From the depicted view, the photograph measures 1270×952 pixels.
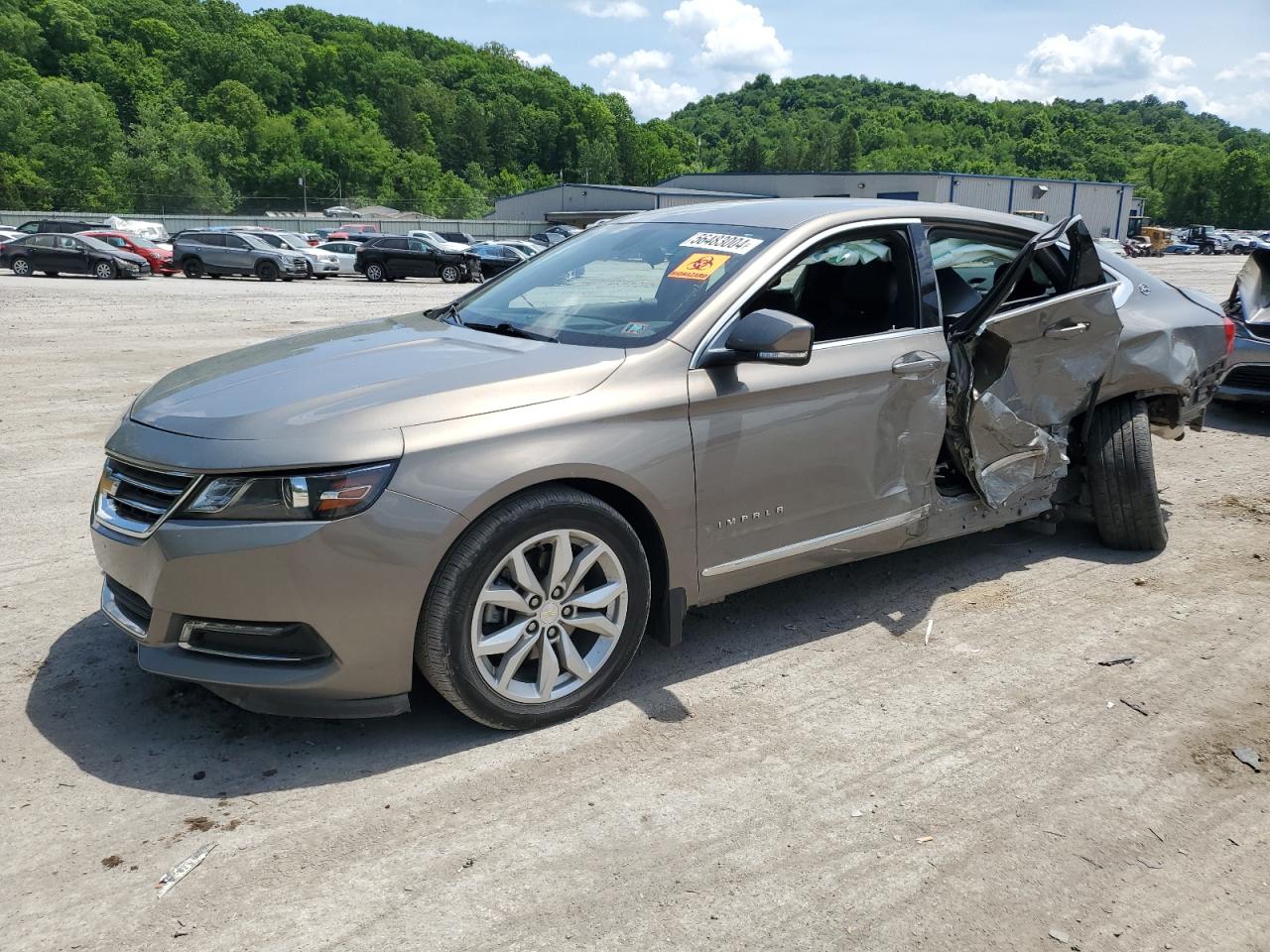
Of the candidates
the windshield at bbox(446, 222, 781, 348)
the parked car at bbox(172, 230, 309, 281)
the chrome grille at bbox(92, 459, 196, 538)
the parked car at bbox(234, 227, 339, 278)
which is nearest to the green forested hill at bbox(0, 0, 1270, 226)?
the parked car at bbox(234, 227, 339, 278)

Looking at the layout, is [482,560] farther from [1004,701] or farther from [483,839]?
[1004,701]

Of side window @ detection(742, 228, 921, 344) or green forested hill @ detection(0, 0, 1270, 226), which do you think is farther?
green forested hill @ detection(0, 0, 1270, 226)

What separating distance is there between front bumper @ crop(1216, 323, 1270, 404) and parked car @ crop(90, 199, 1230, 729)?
4443 millimetres

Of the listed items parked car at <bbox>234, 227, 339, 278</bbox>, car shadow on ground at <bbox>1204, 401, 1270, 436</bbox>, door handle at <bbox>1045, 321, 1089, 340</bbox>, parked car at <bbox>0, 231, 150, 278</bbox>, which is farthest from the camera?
Result: parked car at <bbox>234, 227, 339, 278</bbox>

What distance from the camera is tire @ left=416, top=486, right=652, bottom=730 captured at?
10.0 feet

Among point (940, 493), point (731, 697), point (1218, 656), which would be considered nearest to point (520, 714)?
point (731, 697)

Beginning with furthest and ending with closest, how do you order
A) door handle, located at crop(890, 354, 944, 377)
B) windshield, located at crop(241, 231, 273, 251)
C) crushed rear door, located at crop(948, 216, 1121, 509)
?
1. windshield, located at crop(241, 231, 273, 251)
2. crushed rear door, located at crop(948, 216, 1121, 509)
3. door handle, located at crop(890, 354, 944, 377)

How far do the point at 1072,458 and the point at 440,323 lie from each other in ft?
10.5

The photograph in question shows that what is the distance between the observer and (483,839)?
9.12ft

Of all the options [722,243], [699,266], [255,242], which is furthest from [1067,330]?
[255,242]

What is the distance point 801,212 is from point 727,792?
234 cm

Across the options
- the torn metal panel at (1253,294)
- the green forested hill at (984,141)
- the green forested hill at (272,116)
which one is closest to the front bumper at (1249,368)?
the torn metal panel at (1253,294)

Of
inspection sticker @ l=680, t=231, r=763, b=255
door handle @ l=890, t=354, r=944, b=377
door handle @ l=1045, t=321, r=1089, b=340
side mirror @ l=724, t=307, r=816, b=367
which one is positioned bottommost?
door handle @ l=890, t=354, r=944, b=377

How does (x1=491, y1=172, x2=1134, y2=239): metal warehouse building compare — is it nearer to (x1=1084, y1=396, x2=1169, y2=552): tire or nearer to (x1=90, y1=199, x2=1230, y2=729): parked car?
(x1=1084, y1=396, x2=1169, y2=552): tire
